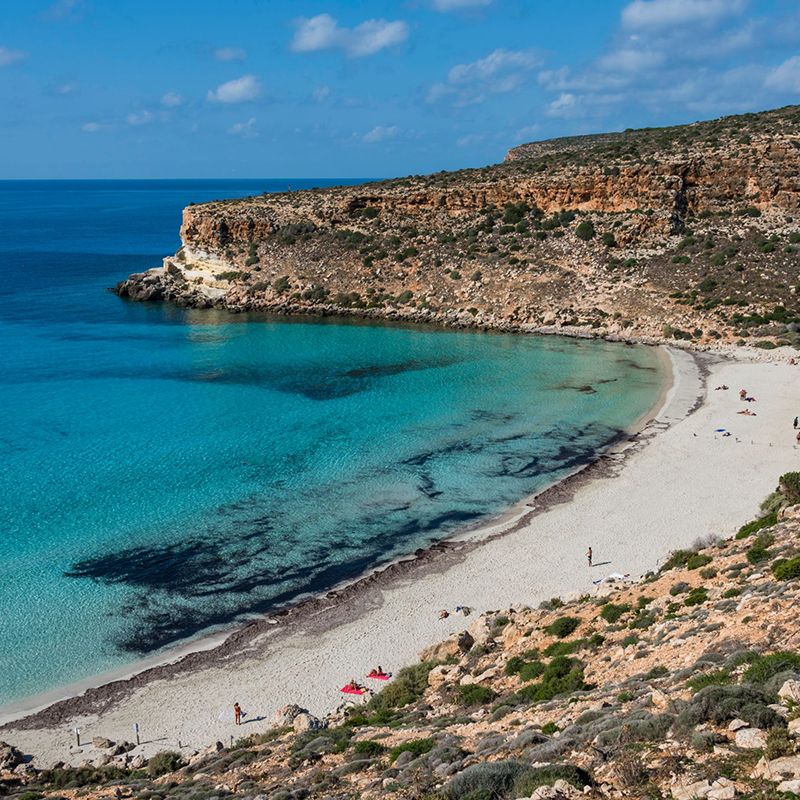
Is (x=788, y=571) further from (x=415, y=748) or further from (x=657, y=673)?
(x=415, y=748)

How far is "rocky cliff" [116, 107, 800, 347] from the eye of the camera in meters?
55.5

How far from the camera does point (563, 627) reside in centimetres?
1686

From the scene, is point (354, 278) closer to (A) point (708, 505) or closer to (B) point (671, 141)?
(B) point (671, 141)

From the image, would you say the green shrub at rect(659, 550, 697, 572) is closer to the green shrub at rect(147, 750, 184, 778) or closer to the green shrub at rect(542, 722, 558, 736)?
the green shrub at rect(542, 722, 558, 736)

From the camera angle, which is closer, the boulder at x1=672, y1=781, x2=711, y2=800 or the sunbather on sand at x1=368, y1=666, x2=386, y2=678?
the boulder at x1=672, y1=781, x2=711, y2=800

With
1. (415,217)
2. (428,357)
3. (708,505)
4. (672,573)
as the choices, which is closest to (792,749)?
(672,573)

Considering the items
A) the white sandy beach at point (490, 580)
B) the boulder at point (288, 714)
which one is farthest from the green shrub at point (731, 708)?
the white sandy beach at point (490, 580)

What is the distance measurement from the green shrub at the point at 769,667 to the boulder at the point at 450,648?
7.93 meters

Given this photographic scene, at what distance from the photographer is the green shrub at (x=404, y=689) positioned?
1606 cm

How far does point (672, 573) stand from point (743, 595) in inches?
147

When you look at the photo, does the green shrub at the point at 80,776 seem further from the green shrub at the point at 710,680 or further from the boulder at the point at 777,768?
the boulder at the point at 777,768

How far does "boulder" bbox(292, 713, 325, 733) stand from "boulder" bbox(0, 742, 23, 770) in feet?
19.0

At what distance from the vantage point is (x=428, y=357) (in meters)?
51.0

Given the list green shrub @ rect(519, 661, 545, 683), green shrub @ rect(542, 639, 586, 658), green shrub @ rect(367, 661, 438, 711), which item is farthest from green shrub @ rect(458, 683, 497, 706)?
green shrub @ rect(542, 639, 586, 658)
